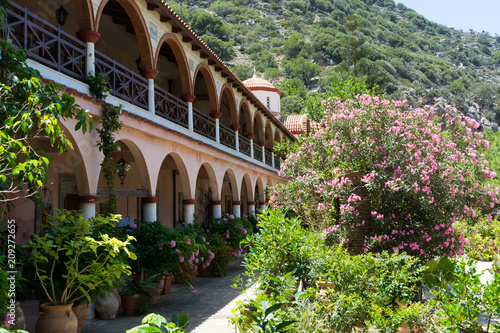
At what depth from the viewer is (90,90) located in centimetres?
848

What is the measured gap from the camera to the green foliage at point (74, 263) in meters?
6.19

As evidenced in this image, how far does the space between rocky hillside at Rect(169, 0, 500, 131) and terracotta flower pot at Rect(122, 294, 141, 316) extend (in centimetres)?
5199

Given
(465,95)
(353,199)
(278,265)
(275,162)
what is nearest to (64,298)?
(278,265)

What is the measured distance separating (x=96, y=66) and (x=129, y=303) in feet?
16.8

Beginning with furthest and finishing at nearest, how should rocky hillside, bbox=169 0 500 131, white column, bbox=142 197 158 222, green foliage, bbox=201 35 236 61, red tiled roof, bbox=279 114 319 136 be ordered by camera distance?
green foliage, bbox=201 35 236 61
rocky hillside, bbox=169 0 500 131
red tiled roof, bbox=279 114 319 136
white column, bbox=142 197 158 222

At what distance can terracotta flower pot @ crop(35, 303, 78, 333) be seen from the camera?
6059 mm

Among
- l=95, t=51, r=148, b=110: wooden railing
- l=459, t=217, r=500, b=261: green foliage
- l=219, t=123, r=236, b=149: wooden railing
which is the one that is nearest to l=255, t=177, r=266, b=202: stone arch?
l=219, t=123, r=236, b=149: wooden railing

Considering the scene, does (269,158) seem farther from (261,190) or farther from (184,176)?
(184,176)

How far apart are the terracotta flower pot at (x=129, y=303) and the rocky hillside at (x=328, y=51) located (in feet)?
171

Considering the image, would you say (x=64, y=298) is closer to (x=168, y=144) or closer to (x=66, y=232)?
(x=66, y=232)

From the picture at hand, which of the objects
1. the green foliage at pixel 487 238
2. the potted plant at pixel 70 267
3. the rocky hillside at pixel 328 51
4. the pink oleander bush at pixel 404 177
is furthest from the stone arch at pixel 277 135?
the rocky hillside at pixel 328 51

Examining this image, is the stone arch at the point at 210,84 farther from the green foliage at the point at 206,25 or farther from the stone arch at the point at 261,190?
the green foliage at the point at 206,25

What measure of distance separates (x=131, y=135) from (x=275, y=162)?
1870 cm

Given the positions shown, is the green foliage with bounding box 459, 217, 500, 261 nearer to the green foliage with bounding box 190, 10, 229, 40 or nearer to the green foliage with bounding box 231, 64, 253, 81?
the green foliage with bounding box 231, 64, 253, 81
